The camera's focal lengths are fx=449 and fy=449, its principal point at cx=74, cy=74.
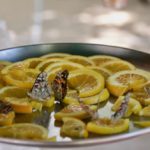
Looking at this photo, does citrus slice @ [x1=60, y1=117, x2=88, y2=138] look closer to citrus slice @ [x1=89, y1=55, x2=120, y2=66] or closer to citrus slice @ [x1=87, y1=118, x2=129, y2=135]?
citrus slice @ [x1=87, y1=118, x2=129, y2=135]

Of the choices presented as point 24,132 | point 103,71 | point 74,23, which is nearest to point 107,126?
point 24,132

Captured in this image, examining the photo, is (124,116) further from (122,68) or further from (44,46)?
(44,46)

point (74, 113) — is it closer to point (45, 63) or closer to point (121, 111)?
point (121, 111)

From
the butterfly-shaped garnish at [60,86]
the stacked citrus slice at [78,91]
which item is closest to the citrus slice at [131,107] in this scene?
the stacked citrus slice at [78,91]

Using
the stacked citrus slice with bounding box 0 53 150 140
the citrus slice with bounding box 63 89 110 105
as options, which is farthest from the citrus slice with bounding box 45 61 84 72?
the citrus slice with bounding box 63 89 110 105

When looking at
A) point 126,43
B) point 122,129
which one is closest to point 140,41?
point 126,43

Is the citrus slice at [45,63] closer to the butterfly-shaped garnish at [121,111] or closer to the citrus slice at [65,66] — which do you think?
the citrus slice at [65,66]
